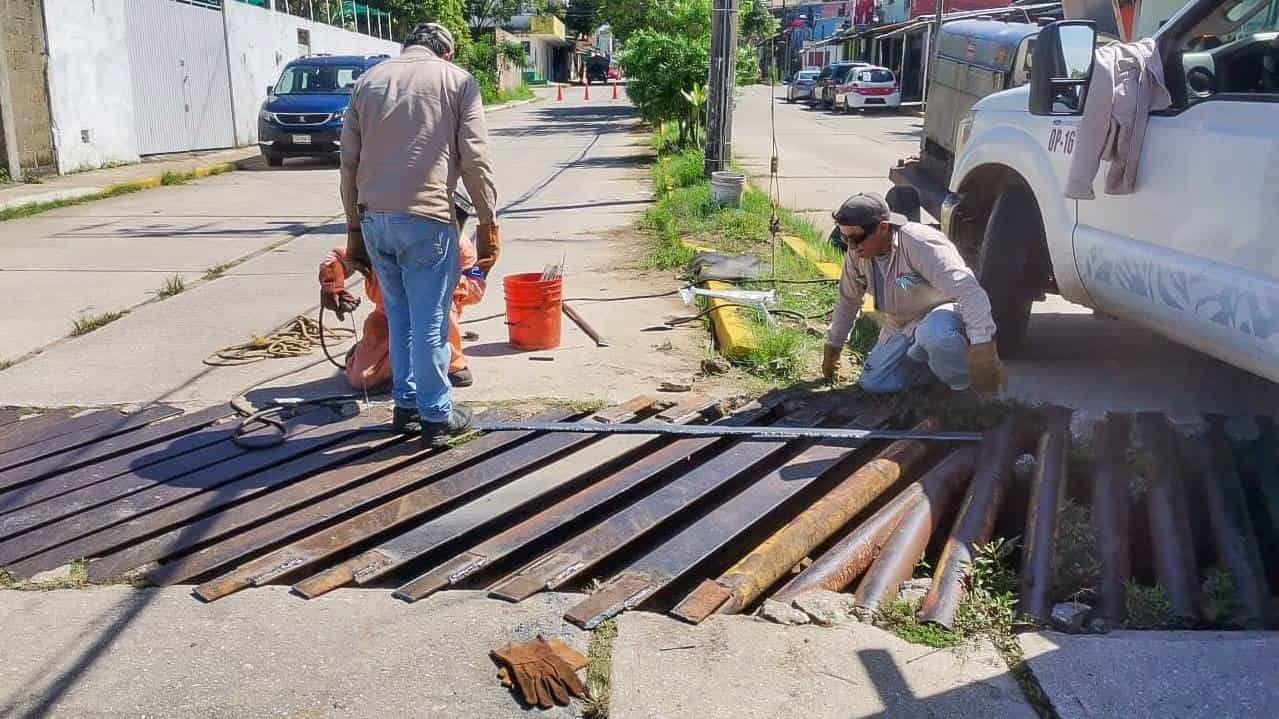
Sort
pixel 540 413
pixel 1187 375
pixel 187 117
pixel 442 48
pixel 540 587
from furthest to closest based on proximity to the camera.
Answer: pixel 187 117 → pixel 1187 375 → pixel 540 413 → pixel 442 48 → pixel 540 587

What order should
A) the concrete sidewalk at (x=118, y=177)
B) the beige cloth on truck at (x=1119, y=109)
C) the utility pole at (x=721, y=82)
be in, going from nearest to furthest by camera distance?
the beige cloth on truck at (x=1119, y=109), the utility pole at (x=721, y=82), the concrete sidewalk at (x=118, y=177)

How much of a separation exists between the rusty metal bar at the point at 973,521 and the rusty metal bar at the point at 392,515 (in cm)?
164

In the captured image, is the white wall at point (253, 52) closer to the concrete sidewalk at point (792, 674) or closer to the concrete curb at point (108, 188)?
the concrete curb at point (108, 188)

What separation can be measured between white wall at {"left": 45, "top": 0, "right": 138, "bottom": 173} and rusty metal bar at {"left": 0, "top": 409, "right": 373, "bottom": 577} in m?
14.2

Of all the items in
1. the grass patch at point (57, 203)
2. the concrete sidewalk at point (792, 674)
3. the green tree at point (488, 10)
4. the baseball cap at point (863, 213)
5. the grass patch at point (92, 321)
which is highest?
the green tree at point (488, 10)

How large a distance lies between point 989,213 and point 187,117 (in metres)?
19.4

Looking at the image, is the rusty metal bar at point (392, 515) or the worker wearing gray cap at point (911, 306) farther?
the worker wearing gray cap at point (911, 306)

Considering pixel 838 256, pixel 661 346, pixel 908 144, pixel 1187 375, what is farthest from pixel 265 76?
pixel 1187 375

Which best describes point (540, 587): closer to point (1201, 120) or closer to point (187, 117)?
point (1201, 120)

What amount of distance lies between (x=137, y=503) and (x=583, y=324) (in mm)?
3249

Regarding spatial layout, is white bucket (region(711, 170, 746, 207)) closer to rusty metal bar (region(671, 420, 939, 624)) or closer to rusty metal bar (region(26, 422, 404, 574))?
rusty metal bar (region(671, 420, 939, 624))

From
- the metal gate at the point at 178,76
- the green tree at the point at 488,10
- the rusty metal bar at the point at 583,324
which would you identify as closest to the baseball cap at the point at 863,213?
the rusty metal bar at the point at 583,324

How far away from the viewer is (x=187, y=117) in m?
22.0

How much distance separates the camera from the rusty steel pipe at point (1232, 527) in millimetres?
3525
